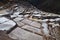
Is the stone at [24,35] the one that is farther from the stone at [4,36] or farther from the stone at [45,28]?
the stone at [45,28]

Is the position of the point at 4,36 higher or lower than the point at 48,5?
higher

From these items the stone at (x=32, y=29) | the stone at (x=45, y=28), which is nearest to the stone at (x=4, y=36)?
the stone at (x=32, y=29)

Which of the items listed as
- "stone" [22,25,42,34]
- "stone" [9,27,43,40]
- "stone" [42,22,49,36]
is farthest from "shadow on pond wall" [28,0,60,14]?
"stone" [9,27,43,40]

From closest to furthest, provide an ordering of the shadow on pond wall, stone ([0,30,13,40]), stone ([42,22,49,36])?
1. stone ([0,30,13,40])
2. stone ([42,22,49,36])
3. the shadow on pond wall

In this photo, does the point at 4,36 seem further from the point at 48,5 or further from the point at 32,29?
the point at 48,5

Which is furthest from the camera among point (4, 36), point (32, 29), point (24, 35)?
point (32, 29)

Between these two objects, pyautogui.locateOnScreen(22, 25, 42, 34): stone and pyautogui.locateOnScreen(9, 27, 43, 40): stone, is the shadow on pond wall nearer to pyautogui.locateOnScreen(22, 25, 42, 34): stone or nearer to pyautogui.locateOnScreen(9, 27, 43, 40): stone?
pyautogui.locateOnScreen(22, 25, 42, 34): stone

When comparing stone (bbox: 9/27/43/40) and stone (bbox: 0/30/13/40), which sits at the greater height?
stone (bbox: 0/30/13/40)

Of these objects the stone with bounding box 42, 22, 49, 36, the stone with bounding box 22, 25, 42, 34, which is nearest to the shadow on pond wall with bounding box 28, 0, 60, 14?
the stone with bounding box 42, 22, 49, 36

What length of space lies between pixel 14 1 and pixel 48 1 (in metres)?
1.78

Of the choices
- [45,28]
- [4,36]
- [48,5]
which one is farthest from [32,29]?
[48,5]

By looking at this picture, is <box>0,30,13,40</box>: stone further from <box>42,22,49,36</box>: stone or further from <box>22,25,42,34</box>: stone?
<box>42,22,49,36</box>: stone

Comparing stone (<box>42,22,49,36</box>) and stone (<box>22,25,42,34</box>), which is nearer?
stone (<box>42,22,49,36</box>)

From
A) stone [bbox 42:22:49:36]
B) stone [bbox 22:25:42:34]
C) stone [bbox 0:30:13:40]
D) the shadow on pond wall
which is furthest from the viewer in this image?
the shadow on pond wall
